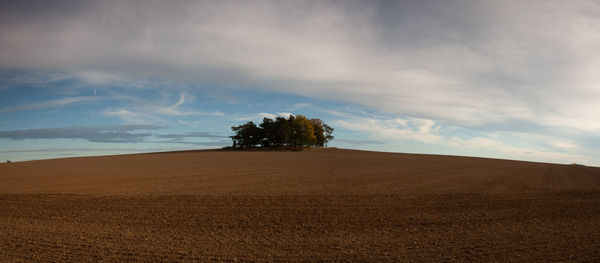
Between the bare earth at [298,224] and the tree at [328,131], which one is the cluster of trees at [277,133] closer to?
the tree at [328,131]

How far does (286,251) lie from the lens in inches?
274

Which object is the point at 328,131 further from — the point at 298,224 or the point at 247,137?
the point at 298,224

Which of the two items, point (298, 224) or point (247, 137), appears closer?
point (298, 224)

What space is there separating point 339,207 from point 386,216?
168 cm

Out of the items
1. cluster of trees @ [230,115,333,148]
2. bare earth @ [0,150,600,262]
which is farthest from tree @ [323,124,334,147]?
bare earth @ [0,150,600,262]

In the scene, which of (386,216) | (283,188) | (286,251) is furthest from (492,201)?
(286,251)

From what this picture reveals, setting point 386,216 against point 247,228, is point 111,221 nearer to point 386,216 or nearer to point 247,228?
point 247,228

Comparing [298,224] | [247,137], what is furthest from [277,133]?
[298,224]

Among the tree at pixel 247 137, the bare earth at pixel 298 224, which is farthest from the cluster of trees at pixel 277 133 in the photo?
the bare earth at pixel 298 224

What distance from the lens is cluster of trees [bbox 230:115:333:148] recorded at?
70.2 m

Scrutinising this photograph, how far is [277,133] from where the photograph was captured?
7038 cm

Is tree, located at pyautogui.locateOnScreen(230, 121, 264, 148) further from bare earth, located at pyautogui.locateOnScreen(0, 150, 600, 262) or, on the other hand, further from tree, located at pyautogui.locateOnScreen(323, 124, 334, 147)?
bare earth, located at pyautogui.locateOnScreen(0, 150, 600, 262)

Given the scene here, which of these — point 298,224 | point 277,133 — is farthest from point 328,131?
point 298,224

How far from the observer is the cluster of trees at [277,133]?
7025cm
